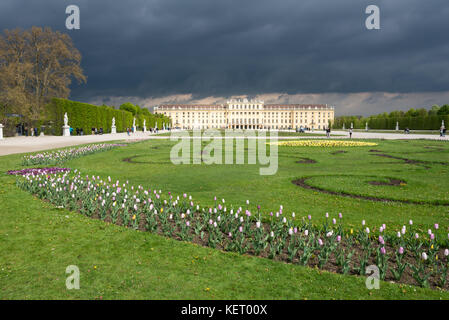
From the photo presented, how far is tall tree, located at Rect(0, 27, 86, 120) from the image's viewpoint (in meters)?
27.2

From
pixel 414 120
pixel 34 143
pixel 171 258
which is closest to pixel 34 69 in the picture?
pixel 34 143

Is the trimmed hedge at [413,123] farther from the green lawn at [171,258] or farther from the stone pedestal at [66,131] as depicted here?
the green lawn at [171,258]

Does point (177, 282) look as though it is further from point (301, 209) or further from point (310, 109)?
point (310, 109)

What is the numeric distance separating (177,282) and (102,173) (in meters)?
6.30

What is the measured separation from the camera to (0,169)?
845cm

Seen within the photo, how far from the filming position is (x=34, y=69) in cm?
3159

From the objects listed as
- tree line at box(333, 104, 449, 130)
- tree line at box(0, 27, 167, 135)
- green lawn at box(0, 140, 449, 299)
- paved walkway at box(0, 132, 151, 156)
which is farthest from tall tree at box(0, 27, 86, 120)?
tree line at box(333, 104, 449, 130)

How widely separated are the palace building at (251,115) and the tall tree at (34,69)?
336 ft

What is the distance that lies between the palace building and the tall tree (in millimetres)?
102363

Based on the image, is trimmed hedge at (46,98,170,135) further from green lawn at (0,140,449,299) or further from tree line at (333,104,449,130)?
tree line at (333,104,449,130)

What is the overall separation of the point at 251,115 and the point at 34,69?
4235 inches

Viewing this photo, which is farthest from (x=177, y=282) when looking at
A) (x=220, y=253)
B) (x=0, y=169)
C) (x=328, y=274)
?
(x=0, y=169)

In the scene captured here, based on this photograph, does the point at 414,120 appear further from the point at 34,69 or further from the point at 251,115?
the point at 251,115

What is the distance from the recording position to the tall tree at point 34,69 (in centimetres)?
2725
